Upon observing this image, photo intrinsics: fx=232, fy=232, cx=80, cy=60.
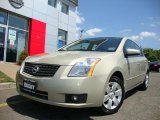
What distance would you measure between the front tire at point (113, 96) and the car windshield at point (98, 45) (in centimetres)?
72

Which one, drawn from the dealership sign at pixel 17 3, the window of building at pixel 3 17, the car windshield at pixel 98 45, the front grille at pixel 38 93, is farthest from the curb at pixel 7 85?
the dealership sign at pixel 17 3

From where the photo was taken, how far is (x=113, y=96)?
4332 mm

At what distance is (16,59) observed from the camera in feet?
46.0

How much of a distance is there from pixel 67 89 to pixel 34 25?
39.8 ft

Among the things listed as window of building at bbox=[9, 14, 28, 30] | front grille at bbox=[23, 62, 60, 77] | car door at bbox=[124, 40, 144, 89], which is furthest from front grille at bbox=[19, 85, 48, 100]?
window of building at bbox=[9, 14, 28, 30]

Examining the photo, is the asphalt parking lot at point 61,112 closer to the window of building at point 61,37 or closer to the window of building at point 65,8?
the window of building at point 61,37

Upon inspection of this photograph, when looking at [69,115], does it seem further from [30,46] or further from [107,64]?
[30,46]

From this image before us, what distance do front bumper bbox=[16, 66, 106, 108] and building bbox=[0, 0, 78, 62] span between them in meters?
9.95

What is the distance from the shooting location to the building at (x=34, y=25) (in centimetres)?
1310

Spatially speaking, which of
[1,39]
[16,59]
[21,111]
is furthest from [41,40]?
[21,111]

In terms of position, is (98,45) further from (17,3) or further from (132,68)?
(17,3)

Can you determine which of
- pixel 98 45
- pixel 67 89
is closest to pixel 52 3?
pixel 98 45

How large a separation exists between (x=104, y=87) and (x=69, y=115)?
2.60ft

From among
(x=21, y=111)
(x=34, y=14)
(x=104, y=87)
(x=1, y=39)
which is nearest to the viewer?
(x=104, y=87)
